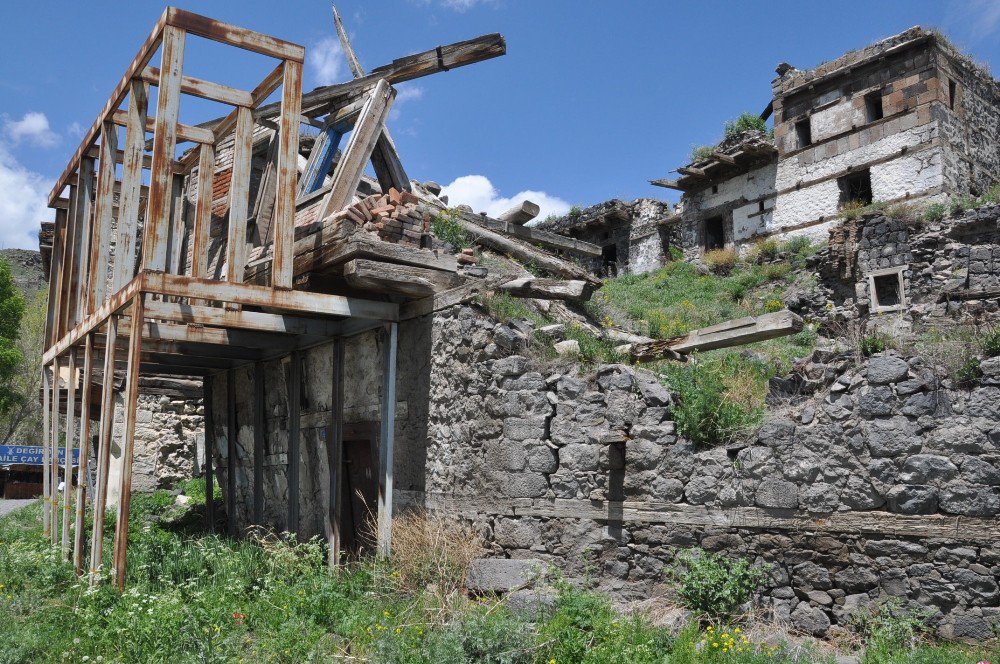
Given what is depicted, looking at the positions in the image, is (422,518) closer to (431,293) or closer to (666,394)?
(431,293)

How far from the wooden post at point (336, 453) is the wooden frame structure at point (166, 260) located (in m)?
0.35

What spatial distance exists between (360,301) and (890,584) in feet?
16.7

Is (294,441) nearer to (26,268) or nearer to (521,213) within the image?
(521,213)

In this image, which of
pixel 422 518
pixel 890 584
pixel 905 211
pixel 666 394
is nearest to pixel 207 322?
pixel 422 518

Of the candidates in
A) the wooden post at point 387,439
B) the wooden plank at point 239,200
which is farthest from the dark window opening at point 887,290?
the wooden plank at point 239,200

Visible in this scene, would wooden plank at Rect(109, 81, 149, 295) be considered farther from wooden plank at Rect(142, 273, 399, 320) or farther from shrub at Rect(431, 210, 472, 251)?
shrub at Rect(431, 210, 472, 251)

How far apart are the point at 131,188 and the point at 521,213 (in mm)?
4961

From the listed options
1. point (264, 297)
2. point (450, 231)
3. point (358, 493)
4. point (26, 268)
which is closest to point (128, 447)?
point (264, 297)

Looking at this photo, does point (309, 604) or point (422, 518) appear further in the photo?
point (422, 518)

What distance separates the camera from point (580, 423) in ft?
21.3

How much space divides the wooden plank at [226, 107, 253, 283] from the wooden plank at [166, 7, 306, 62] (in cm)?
60

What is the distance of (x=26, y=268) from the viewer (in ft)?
153

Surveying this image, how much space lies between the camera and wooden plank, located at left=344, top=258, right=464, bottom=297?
7.25 m

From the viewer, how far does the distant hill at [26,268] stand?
4414cm
